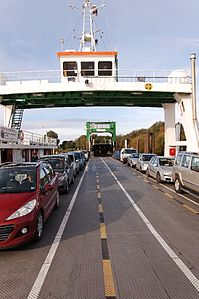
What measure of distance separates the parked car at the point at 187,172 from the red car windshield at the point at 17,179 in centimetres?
596

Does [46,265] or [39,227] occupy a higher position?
[39,227]

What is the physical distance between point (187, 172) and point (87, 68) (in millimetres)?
16925

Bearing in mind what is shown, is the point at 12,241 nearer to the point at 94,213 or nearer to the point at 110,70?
the point at 94,213

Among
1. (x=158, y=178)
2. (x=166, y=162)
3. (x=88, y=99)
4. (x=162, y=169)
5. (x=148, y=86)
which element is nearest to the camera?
(x=162, y=169)

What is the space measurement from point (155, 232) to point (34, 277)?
331cm

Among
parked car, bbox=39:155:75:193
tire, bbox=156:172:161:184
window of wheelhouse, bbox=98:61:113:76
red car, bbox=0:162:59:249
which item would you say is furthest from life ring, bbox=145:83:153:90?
Answer: red car, bbox=0:162:59:249

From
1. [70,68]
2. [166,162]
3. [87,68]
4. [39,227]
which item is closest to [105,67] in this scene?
[87,68]

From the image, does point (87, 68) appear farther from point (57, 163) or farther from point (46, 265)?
point (46, 265)

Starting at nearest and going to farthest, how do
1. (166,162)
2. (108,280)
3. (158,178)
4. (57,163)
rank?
1. (108,280)
2. (57,163)
3. (158,178)
4. (166,162)

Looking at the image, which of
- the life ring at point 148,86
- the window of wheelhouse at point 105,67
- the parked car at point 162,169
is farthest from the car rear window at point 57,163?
the window of wheelhouse at point 105,67

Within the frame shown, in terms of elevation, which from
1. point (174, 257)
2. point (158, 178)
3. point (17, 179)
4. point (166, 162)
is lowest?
point (174, 257)

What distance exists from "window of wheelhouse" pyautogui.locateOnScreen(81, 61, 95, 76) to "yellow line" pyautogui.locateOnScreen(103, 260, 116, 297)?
22.4 m

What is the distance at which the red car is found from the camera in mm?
5508

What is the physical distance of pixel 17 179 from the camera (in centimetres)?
736
